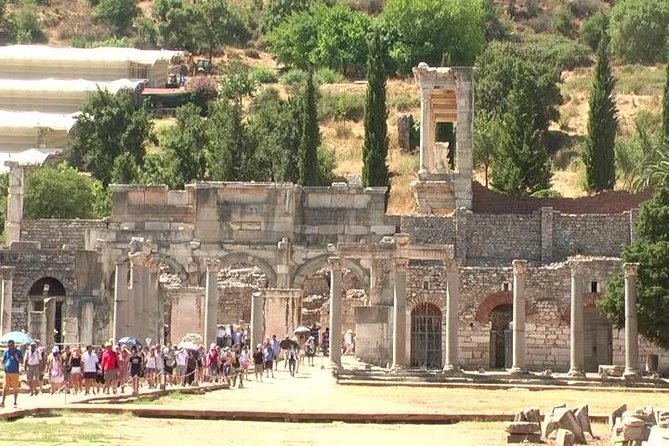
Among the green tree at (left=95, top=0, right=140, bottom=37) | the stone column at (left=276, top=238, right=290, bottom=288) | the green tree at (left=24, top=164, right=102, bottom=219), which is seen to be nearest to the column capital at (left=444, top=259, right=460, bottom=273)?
the stone column at (left=276, top=238, right=290, bottom=288)

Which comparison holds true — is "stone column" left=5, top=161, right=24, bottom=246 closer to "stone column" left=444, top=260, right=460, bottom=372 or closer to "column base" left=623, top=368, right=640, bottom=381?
"stone column" left=444, top=260, right=460, bottom=372

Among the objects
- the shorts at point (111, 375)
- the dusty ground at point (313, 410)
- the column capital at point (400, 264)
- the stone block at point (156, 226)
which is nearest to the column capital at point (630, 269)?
the dusty ground at point (313, 410)

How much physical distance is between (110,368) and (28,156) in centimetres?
7547

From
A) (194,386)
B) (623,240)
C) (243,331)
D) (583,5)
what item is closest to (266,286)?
(243,331)

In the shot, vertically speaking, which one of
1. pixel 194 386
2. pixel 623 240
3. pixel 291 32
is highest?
pixel 291 32

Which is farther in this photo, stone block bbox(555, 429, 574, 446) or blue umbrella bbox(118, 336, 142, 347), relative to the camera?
blue umbrella bbox(118, 336, 142, 347)

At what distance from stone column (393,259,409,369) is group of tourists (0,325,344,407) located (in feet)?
11.7

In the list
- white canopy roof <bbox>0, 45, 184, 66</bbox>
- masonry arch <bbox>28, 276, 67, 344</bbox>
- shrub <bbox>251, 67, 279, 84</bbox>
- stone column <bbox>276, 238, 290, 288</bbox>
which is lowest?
masonry arch <bbox>28, 276, 67, 344</bbox>

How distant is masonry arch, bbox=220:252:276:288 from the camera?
3868 inches

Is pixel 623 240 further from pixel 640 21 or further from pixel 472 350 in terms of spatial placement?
pixel 640 21

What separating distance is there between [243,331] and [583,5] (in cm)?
9745

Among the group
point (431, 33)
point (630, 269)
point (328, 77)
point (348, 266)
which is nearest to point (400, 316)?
point (630, 269)

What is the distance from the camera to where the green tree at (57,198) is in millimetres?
118062

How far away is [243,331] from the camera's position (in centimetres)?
9175
